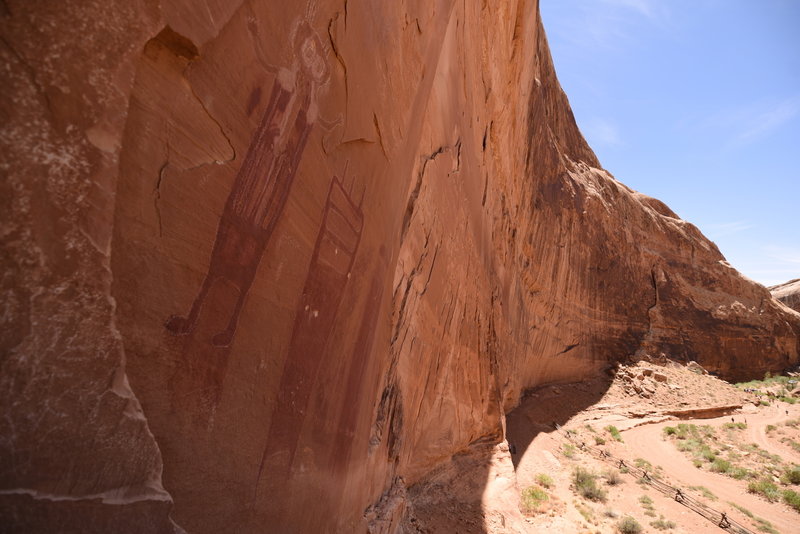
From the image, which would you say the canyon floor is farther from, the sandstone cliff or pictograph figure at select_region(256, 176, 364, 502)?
the sandstone cliff

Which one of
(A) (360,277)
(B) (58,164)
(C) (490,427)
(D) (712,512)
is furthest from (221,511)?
(D) (712,512)

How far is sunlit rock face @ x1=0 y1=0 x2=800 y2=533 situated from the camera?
48.9 inches

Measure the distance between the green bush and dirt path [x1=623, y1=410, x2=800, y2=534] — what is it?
411 cm

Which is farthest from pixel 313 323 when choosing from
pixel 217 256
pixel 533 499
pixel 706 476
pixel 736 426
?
pixel 736 426

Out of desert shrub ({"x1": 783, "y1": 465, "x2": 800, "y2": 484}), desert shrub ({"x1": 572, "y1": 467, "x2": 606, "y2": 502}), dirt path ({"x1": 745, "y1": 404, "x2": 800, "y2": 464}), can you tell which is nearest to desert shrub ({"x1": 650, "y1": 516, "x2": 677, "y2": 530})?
desert shrub ({"x1": 572, "y1": 467, "x2": 606, "y2": 502})

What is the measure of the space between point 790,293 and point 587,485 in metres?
47.7


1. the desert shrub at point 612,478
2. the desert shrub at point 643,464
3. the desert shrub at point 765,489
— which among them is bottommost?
the desert shrub at point 612,478

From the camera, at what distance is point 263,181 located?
213 centimetres

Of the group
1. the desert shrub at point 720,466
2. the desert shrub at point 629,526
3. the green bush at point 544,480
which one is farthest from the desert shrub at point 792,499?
the green bush at point 544,480

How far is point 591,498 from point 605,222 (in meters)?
14.5

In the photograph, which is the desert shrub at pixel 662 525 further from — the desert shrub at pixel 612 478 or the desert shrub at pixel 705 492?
the desert shrub at pixel 705 492

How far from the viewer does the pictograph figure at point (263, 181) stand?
1.91 meters

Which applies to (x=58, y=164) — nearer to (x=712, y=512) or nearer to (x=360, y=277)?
(x=360, y=277)

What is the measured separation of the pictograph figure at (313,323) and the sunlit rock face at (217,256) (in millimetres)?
17
